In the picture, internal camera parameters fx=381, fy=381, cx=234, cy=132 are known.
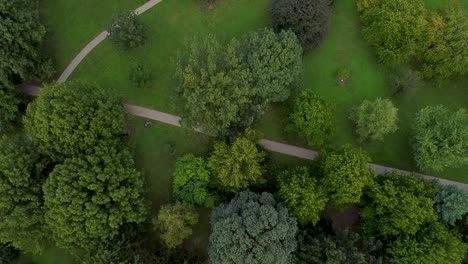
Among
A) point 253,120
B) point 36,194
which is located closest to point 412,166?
point 253,120

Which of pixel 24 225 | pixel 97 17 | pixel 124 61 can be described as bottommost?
pixel 24 225

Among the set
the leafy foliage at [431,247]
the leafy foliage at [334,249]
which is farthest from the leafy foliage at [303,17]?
the leafy foliage at [431,247]

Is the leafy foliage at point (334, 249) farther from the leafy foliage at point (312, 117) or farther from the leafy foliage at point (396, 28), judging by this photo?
the leafy foliage at point (396, 28)

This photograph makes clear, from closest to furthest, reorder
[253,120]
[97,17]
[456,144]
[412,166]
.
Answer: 1. [456,144]
2. [253,120]
3. [412,166]
4. [97,17]

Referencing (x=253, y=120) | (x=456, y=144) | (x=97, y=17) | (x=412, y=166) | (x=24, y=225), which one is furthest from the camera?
(x=97, y=17)

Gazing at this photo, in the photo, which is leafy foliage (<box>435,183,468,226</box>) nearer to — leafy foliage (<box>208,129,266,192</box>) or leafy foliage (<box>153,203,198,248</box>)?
leafy foliage (<box>208,129,266,192</box>)

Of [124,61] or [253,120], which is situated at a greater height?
[124,61]

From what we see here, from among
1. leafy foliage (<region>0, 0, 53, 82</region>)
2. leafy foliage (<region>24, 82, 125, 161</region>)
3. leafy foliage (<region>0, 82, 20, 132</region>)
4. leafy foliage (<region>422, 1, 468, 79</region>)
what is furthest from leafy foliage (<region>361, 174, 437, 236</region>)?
leafy foliage (<region>0, 82, 20, 132</region>)

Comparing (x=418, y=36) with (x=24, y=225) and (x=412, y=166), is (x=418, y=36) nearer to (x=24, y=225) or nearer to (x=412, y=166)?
(x=412, y=166)
